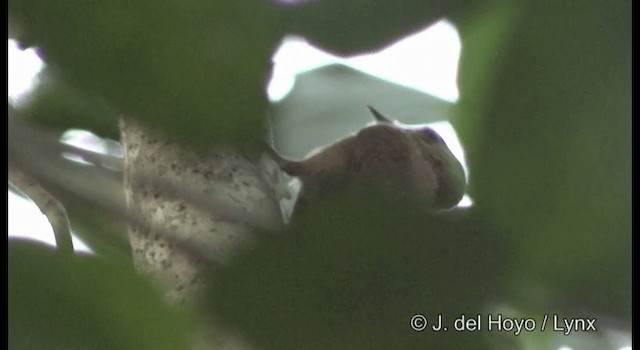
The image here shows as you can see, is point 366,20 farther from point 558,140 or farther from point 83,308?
point 83,308

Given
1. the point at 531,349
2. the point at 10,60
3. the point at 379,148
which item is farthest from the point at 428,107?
the point at 10,60

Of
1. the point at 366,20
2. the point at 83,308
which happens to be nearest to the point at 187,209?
the point at 83,308

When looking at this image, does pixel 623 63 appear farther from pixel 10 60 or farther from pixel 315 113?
pixel 10 60

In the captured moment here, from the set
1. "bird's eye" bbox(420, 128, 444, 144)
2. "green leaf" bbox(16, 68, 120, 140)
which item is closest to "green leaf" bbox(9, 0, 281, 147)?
"green leaf" bbox(16, 68, 120, 140)

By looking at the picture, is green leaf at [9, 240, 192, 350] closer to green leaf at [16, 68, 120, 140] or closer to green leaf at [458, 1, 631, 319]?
green leaf at [16, 68, 120, 140]

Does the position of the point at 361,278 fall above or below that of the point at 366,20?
below
